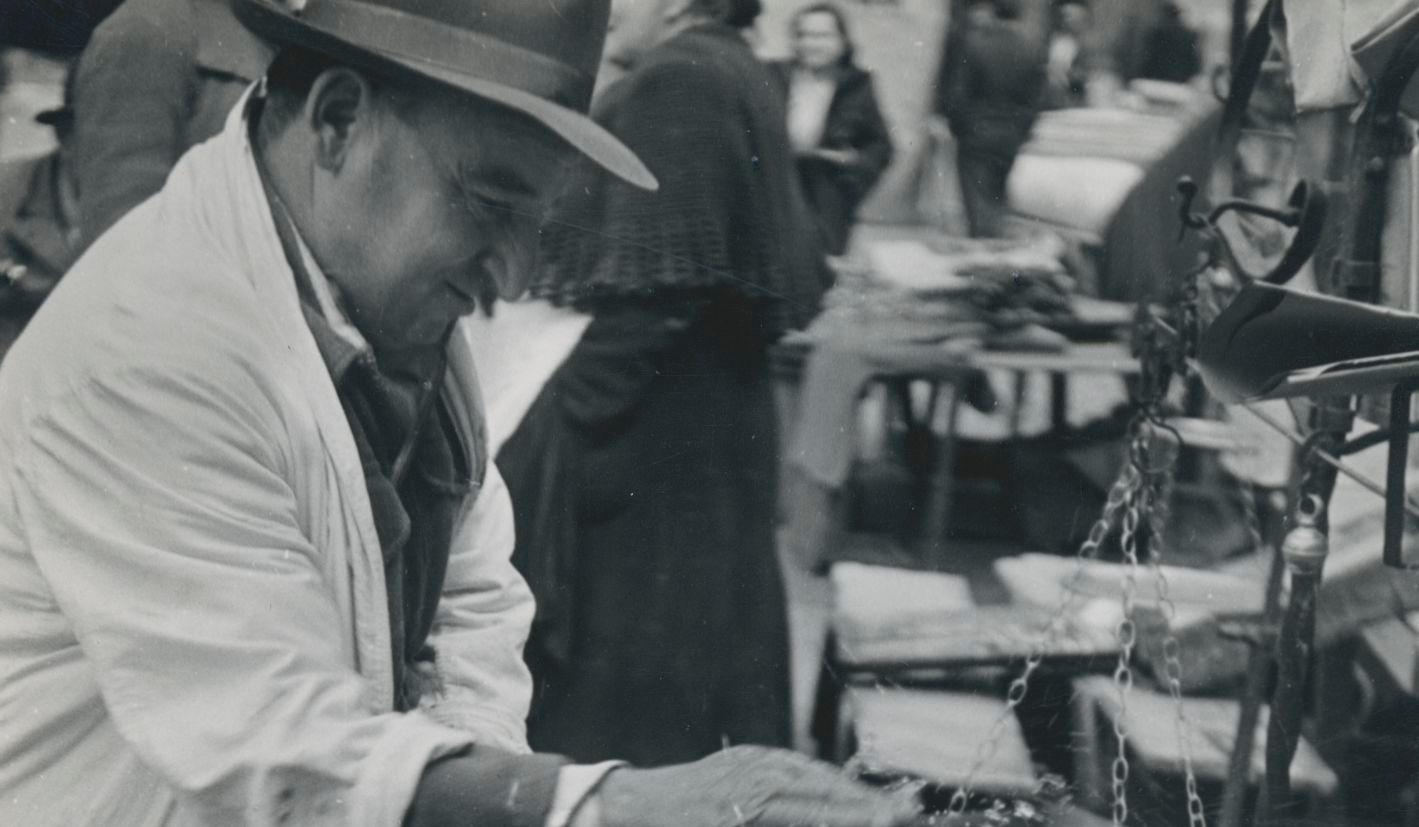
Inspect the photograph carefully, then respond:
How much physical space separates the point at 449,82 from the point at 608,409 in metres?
0.68

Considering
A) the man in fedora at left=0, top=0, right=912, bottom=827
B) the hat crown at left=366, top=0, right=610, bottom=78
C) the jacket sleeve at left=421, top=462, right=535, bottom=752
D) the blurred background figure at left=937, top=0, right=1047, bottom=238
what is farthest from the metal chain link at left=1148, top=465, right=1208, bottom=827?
the hat crown at left=366, top=0, right=610, bottom=78

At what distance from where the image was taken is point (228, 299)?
5.24ft

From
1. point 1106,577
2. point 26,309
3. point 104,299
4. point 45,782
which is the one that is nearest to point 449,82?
point 104,299

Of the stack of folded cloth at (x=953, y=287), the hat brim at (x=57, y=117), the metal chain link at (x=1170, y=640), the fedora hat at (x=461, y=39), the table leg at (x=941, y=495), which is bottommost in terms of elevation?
the metal chain link at (x=1170, y=640)

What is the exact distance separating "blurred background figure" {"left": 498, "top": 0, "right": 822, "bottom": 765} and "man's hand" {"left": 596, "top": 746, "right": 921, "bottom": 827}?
585 millimetres

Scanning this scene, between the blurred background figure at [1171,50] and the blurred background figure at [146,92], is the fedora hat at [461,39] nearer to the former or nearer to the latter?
the blurred background figure at [146,92]

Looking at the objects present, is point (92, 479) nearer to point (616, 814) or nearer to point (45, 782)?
point (45, 782)

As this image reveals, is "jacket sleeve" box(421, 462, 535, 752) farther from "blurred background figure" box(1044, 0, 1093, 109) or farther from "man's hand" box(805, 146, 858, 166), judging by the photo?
"blurred background figure" box(1044, 0, 1093, 109)

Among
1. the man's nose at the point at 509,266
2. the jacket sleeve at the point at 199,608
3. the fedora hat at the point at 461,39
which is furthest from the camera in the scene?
the man's nose at the point at 509,266

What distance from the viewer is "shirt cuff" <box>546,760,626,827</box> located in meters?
1.56

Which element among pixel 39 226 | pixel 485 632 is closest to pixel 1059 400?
pixel 485 632

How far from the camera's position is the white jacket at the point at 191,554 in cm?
150

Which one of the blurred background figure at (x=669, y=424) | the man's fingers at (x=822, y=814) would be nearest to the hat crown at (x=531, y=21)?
the blurred background figure at (x=669, y=424)

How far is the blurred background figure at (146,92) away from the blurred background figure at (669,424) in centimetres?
49
